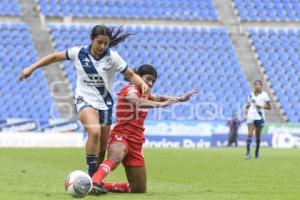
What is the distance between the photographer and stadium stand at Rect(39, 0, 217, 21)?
1428 inches

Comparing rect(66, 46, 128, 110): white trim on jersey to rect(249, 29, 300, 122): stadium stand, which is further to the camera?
rect(249, 29, 300, 122): stadium stand

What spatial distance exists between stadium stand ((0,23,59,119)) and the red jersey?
68.7 ft

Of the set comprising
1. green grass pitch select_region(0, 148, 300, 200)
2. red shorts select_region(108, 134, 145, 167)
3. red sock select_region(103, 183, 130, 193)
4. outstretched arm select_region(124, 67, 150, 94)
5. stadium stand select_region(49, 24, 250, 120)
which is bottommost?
green grass pitch select_region(0, 148, 300, 200)

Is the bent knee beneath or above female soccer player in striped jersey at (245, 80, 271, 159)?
beneath

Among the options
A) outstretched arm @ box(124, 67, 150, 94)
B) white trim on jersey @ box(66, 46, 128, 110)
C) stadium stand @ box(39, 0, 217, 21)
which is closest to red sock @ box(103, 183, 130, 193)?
white trim on jersey @ box(66, 46, 128, 110)

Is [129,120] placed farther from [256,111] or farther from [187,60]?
[187,60]

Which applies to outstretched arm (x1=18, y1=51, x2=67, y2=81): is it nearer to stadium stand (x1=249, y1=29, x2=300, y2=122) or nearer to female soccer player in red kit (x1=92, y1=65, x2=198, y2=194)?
female soccer player in red kit (x1=92, y1=65, x2=198, y2=194)

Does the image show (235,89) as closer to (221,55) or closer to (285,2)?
(221,55)

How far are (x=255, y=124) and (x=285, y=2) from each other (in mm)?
20715

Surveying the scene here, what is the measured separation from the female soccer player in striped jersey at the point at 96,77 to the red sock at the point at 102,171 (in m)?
0.30

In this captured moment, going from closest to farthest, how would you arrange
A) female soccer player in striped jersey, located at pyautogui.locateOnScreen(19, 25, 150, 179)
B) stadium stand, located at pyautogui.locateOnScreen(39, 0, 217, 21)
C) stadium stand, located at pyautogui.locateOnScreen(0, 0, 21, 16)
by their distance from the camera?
1. female soccer player in striped jersey, located at pyautogui.locateOnScreen(19, 25, 150, 179)
2. stadium stand, located at pyautogui.locateOnScreen(0, 0, 21, 16)
3. stadium stand, located at pyautogui.locateOnScreen(39, 0, 217, 21)

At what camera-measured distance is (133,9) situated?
37562mm

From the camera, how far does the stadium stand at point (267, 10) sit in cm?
3888

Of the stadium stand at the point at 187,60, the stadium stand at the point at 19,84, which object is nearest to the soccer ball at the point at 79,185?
the stadium stand at the point at 19,84
